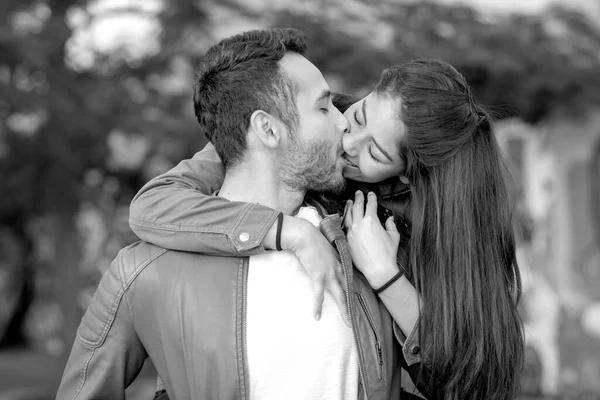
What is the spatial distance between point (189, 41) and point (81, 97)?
2.77ft

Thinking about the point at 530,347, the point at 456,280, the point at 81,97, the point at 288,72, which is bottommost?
the point at 530,347

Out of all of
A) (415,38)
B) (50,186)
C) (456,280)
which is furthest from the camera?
(415,38)

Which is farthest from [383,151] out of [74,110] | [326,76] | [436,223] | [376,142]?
[326,76]

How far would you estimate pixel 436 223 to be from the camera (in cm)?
226

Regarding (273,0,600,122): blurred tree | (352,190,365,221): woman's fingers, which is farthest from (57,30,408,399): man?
(273,0,600,122): blurred tree

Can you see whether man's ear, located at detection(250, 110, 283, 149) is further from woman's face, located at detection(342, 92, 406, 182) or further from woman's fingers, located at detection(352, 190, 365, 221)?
woman's fingers, located at detection(352, 190, 365, 221)

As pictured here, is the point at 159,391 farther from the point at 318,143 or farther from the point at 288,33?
the point at 288,33

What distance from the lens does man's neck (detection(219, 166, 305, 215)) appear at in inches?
88.5

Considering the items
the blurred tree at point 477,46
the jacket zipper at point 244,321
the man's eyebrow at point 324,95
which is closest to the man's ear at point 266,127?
the man's eyebrow at point 324,95

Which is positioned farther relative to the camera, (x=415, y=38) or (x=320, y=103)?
(x=415, y=38)

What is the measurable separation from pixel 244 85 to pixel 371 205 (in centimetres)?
54

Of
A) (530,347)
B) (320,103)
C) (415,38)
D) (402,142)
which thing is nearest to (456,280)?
(402,142)

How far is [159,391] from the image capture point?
2.25 meters

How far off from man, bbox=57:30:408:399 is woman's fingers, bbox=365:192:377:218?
5.5 inches
